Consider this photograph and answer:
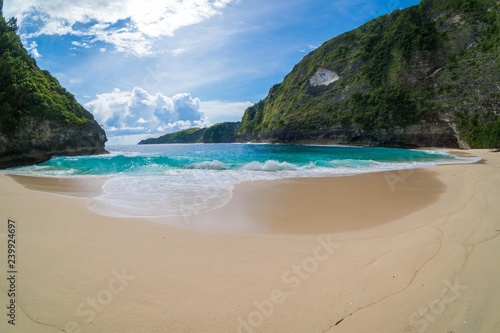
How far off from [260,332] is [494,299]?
2899mm

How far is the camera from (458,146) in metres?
50.7

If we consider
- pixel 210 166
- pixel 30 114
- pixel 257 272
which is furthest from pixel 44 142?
pixel 257 272

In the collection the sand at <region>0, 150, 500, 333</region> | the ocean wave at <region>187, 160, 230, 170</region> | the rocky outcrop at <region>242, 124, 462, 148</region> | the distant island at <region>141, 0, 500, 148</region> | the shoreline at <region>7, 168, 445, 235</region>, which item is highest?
the distant island at <region>141, 0, 500, 148</region>

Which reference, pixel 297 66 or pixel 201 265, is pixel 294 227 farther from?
pixel 297 66

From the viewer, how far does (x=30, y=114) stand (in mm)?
35156

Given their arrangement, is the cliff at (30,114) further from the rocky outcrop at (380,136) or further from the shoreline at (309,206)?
the rocky outcrop at (380,136)

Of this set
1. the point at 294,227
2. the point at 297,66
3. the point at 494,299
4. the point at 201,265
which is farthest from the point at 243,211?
the point at 297,66

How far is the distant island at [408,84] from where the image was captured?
161ft

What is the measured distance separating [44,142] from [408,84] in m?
80.2

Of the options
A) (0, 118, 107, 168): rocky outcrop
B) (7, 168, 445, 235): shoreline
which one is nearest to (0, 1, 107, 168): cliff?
(0, 118, 107, 168): rocky outcrop

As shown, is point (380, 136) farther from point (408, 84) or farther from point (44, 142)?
point (44, 142)

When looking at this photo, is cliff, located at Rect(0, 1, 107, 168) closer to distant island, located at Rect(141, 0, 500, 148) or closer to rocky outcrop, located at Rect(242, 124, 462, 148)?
rocky outcrop, located at Rect(242, 124, 462, 148)

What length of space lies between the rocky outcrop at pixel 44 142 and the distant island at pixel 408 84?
6171 centimetres

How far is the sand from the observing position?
119 inches
